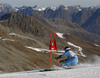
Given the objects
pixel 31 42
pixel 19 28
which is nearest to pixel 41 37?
pixel 19 28

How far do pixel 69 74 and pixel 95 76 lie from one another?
5.08 feet

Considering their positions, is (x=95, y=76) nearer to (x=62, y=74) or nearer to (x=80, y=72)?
(x=80, y=72)

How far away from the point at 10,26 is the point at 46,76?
191m

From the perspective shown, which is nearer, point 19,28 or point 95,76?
point 95,76

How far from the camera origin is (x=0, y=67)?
4288cm

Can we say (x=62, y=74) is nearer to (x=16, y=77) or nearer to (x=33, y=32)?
(x=16, y=77)

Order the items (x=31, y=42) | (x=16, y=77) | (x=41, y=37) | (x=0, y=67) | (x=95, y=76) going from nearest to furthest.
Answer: (x=95, y=76) < (x=16, y=77) < (x=0, y=67) < (x=31, y=42) < (x=41, y=37)

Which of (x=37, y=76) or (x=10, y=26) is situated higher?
(x=37, y=76)

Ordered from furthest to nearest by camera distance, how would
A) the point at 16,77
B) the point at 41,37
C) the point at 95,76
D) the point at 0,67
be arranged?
1. the point at 41,37
2. the point at 0,67
3. the point at 16,77
4. the point at 95,76

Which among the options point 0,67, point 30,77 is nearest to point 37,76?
point 30,77

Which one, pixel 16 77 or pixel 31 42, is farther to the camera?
pixel 31 42

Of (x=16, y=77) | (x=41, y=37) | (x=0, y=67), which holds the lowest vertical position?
(x=41, y=37)

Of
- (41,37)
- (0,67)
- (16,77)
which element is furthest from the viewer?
(41,37)

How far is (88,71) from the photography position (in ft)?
36.8
